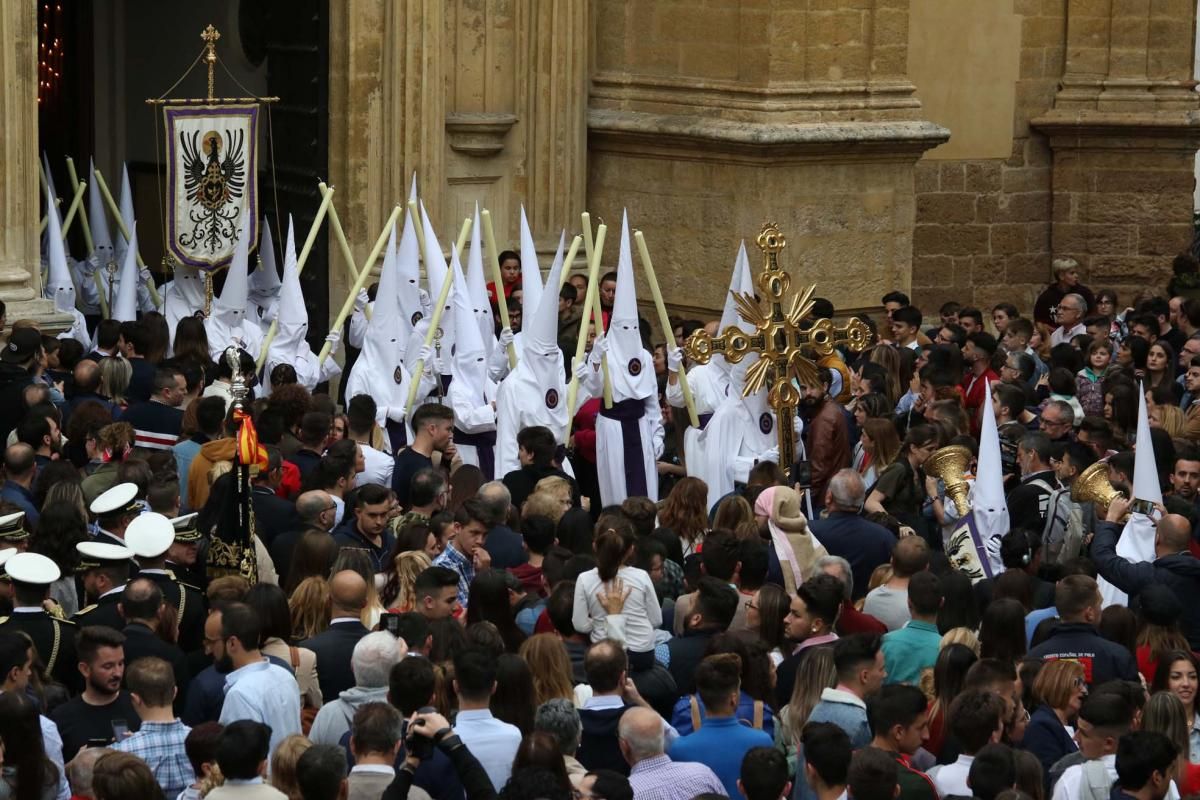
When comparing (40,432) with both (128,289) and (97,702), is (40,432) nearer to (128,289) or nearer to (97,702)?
(97,702)

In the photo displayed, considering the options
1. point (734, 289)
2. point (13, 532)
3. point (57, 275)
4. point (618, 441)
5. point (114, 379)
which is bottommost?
point (618, 441)

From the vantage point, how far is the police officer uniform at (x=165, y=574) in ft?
28.6

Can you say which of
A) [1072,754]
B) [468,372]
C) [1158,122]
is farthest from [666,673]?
[1158,122]

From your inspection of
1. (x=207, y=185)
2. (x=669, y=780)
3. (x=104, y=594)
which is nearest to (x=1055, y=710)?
(x=669, y=780)

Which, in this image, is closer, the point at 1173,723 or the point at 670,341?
the point at 1173,723

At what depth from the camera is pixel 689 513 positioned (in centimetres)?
1050

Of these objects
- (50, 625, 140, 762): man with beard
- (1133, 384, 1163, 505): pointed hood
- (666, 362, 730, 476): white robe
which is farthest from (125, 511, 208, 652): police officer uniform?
(666, 362, 730, 476): white robe

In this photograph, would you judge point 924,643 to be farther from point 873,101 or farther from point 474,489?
point 873,101

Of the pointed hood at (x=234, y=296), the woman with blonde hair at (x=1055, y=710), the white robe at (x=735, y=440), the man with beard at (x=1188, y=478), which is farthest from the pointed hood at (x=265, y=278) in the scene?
the woman with blonde hair at (x=1055, y=710)

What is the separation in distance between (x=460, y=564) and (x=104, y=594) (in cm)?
159

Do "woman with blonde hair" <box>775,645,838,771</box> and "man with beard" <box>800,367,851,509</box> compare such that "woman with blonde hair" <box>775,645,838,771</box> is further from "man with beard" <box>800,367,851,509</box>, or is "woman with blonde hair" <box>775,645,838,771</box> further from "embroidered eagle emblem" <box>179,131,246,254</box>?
"embroidered eagle emblem" <box>179,131,246,254</box>

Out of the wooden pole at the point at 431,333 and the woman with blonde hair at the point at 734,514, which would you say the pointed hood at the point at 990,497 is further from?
the wooden pole at the point at 431,333

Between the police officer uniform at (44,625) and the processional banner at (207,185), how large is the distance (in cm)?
752

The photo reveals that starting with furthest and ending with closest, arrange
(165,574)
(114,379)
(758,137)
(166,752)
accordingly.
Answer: (758,137), (114,379), (165,574), (166,752)
